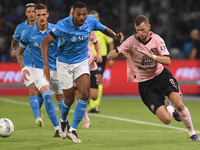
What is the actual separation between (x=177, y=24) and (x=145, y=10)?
5.16 feet

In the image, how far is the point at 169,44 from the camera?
65.5 ft

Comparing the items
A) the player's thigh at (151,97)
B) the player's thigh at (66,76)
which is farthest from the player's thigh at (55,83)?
the player's thigh at (151,97)

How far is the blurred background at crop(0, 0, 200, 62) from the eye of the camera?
2020cm

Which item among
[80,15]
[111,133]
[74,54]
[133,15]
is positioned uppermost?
[133,15]

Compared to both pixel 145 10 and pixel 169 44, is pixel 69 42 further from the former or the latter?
pixel 145 10

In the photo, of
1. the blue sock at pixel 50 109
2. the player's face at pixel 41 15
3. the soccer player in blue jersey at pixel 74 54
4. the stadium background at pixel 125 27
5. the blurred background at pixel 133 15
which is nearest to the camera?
the soccer player in blue jersey at pixel 74 54

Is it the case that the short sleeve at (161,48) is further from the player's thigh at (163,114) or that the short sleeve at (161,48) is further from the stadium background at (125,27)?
the stadium background at (125,27)

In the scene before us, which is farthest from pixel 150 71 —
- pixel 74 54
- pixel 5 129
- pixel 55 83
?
pixel 5 129

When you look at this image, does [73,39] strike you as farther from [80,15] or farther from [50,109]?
[50,109]

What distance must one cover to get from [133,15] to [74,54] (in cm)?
1504

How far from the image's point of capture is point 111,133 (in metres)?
8.74

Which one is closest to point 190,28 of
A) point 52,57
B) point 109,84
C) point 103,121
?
point 109,84

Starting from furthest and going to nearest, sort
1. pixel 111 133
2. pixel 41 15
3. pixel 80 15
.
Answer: pixel 111 133
pixel 41 15
pixel 80 15

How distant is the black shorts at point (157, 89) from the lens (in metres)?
7.88
